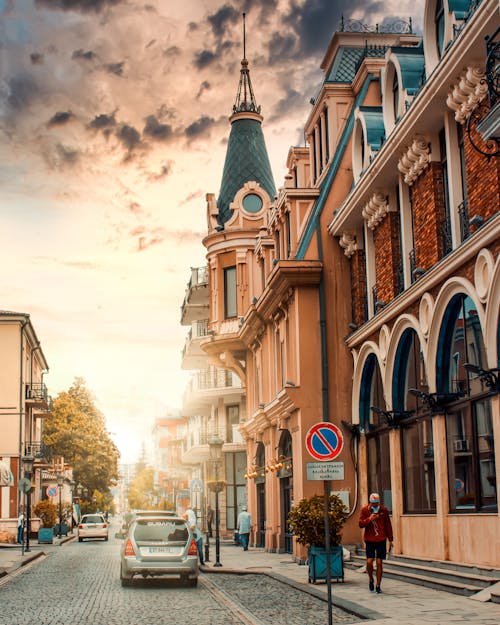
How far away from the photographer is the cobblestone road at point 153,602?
47.1 feet

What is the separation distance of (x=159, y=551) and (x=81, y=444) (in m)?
53.0

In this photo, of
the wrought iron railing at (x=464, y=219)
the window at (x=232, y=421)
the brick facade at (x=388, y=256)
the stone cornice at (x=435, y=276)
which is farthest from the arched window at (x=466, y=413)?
the window at (x=232, y=421)

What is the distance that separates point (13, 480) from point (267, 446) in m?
19.3

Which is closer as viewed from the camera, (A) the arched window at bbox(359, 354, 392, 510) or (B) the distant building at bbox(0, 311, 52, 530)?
(A) the arched window at bbox(359, 354, 392, 510)

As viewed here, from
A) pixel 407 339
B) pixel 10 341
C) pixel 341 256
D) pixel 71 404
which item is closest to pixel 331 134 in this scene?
pixel 341 256

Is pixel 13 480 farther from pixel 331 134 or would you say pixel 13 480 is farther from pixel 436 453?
pixel 436 453

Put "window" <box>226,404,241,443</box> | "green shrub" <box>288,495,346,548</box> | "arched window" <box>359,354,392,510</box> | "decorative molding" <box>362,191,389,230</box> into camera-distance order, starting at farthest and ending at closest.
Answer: "window" <box>226,404,241,443</box>
"arched window" <box>359,354,392,510</box>
"decorative molding" <box>362,191,389,230</box>
"green shrub" <box>288,495,346,548</box>

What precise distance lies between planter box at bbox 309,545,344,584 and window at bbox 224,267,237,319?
2036 cm

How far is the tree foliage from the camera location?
71750 millimetres

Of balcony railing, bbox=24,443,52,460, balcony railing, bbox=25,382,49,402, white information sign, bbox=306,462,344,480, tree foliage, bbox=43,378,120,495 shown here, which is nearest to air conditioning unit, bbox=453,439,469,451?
white information sign, bbox=306,462,344,480

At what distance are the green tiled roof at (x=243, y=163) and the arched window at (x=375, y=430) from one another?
Answer: 17.5 metres

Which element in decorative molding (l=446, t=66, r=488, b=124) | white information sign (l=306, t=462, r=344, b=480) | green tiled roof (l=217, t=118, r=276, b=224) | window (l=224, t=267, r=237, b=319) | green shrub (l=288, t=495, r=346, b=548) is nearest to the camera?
white information sign (l=306, t=462, r=344, b=480)

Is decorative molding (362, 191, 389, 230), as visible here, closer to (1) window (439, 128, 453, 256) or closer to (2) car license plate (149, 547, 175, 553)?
(1) window (439, 128, 453, 256)

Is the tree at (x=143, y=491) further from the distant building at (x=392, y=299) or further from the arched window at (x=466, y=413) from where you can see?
the arched window at (x=466, y=413)
